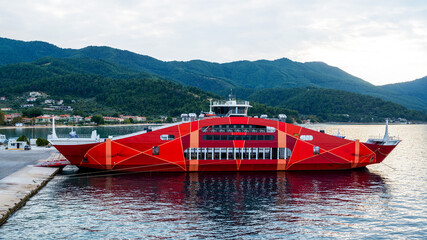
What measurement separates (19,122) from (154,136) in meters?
139

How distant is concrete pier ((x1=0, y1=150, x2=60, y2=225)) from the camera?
82.4ft

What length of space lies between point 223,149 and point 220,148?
1.21 ft

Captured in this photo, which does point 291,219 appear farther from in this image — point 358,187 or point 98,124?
point 98,124

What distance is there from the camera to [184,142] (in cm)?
3878

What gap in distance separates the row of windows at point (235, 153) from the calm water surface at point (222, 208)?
198 cm

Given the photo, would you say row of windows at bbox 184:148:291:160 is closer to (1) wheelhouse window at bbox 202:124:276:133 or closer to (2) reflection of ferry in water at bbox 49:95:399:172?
(2) reflection of ferry in water at bbox 49:95:399:172

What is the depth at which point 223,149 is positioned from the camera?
131 ft

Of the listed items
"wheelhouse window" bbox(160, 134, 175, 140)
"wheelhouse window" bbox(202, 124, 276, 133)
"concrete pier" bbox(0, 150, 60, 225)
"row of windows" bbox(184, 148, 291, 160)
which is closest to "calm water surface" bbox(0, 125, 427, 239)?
"concrete pier" bbox(0, 150, 60, 225)

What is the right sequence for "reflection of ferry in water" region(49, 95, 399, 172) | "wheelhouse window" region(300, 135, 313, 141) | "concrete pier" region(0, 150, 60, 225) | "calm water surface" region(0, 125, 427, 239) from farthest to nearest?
"wheelhouse window" region(300, 135, 313, 141) < "reflection of ferry in water" region(49, 95, 399, 172) < "concrete pier" region(0, 150, 60, 225) < "calm water surface" region(0, 125, 427, 239)

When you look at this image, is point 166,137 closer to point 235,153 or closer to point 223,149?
point 223,149

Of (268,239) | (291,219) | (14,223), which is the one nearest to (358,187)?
(291,219)

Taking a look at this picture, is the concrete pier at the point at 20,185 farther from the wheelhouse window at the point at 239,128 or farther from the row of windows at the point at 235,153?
the wheelhouse window at the point at 239,128

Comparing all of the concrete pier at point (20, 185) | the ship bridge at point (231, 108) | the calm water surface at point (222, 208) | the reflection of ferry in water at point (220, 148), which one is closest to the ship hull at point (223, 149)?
the reflection of ferry in water at point (220, 148)

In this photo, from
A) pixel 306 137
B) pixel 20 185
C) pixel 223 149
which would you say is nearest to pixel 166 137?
pixel 223 149
